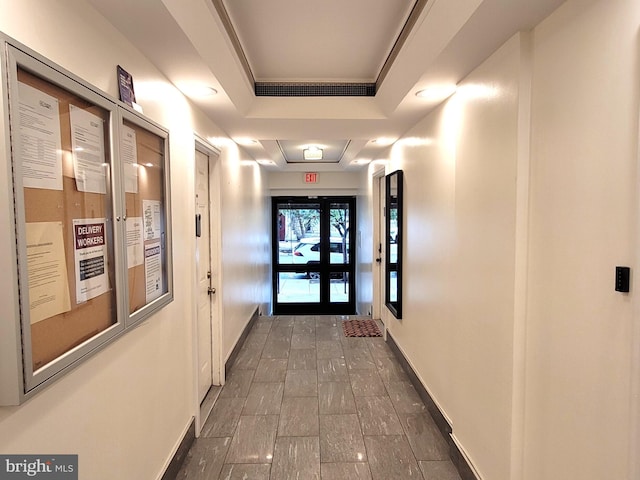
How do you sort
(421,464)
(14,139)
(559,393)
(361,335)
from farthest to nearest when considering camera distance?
1. (361,335)
2. (421,464)
3. (559,393)
4. (14,139)

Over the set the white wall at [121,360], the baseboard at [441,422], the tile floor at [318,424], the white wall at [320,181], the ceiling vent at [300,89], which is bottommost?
the tile floor at [318,424]

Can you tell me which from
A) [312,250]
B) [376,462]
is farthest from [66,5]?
[312,250]

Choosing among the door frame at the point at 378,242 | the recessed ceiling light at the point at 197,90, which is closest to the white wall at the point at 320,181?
the door frame at the point at 378,242

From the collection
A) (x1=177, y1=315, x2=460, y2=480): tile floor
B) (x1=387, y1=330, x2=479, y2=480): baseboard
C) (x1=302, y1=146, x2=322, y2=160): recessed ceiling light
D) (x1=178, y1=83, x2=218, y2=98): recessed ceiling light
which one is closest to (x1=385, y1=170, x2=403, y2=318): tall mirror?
(x1=387, y1=330, x2=479, y2=480): baseboard

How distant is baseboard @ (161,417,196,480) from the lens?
6.43ft

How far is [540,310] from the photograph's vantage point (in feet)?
4.73

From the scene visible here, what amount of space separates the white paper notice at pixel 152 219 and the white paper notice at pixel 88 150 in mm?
344

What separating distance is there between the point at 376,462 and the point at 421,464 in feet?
0.90

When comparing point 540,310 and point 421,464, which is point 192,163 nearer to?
point 540,310

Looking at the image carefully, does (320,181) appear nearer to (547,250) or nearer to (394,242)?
(394,242)

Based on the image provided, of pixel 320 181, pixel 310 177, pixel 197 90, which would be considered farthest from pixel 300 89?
pixel 320 181

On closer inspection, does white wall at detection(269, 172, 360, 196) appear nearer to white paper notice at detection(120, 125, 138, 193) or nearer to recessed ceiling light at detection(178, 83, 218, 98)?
recessed ceiling light at detection(178, 83, 218, 98)

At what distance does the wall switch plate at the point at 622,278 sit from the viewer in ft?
3.40

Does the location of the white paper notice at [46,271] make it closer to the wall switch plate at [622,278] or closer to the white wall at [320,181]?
the wall switch plate at [622,278]
